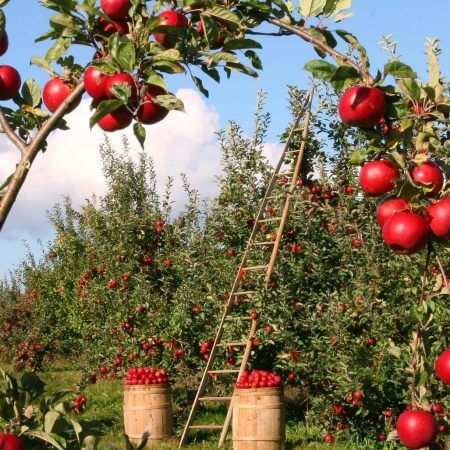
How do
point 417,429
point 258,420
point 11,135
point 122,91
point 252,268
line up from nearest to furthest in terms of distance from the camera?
point 122,91, point 11,135, point 417,429, point 258,420, point 252,268

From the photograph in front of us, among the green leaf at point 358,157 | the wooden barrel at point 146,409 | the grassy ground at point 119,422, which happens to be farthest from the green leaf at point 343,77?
the wooden barrel at point 146,409

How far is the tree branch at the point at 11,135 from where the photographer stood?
49.5 inches

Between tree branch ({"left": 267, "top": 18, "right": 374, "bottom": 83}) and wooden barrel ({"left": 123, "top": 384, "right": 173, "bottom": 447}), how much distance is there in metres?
5.90

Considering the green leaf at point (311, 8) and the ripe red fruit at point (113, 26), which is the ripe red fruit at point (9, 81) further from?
the green leaf at point (311, 8)

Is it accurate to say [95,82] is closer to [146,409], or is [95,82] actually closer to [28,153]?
[28,153]

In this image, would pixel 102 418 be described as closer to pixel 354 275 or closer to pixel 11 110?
pixel 354 275

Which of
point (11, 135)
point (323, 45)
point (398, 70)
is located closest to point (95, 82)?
point (11, 135)

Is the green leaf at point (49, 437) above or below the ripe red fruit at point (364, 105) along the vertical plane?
below

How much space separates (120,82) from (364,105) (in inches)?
15.7

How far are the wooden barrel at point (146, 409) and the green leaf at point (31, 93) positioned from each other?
19.1 feet

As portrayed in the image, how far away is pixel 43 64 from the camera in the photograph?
1.35 m

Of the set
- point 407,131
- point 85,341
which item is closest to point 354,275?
point 85,341

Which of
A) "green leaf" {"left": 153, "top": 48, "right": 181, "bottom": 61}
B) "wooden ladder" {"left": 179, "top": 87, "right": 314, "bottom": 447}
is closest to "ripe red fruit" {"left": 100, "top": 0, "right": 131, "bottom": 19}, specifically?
"green leaf" {"left": 153, "top": 48, "right": 181, "bottom": 61}

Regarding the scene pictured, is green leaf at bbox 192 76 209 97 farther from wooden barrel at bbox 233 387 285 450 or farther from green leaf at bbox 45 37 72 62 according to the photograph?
wooden barrel at bbox 233 387 285 450
